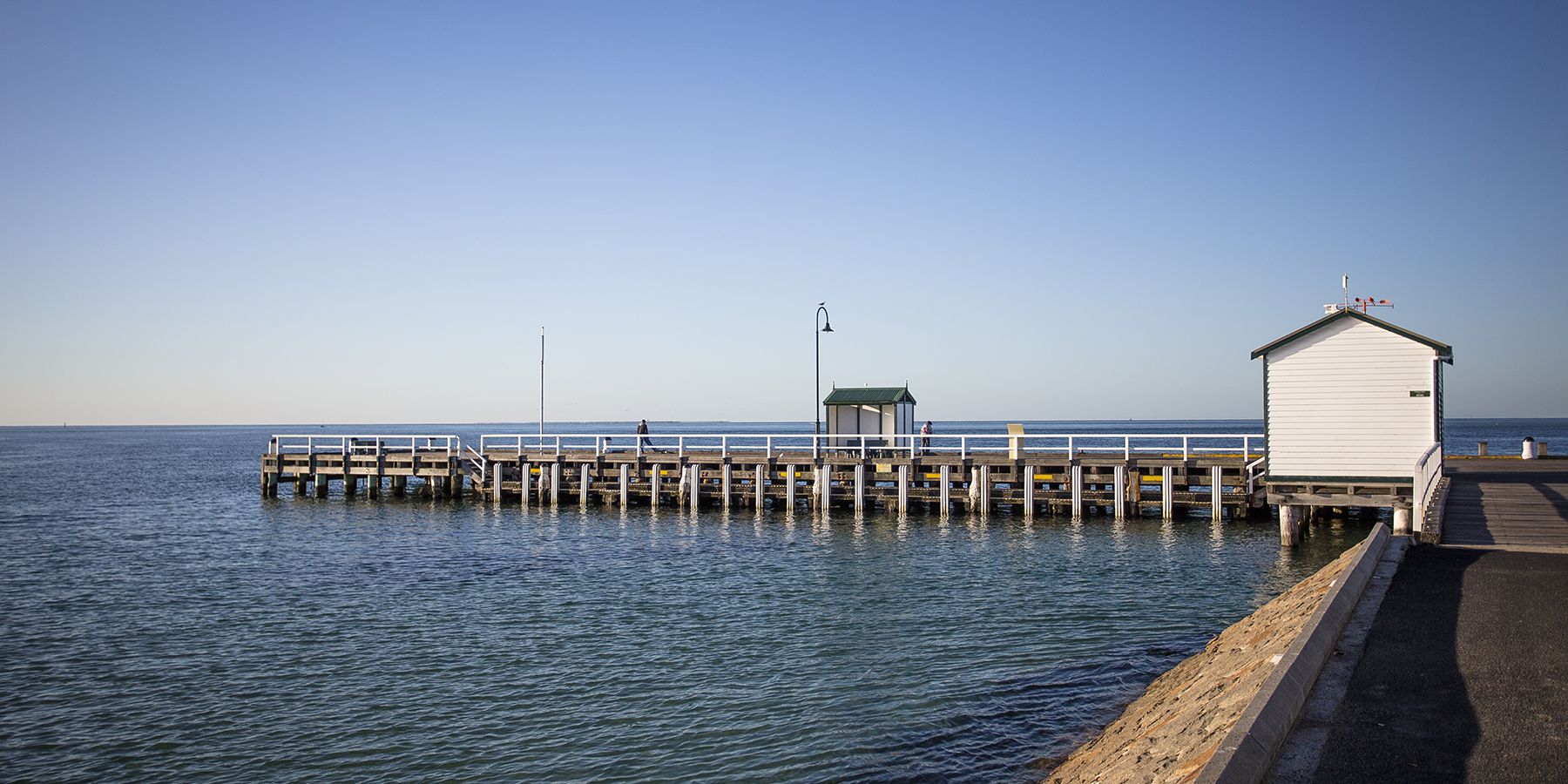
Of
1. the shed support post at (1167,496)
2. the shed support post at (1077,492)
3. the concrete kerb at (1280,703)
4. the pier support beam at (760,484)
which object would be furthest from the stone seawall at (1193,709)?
the pier support beam at (760,484)

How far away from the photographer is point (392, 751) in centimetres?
996

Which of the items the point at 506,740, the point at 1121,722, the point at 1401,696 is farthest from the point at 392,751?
the point at 1401,696

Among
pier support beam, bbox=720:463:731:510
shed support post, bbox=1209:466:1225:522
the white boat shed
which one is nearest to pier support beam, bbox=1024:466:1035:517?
shed support post, bbox=1209:466:1225:522

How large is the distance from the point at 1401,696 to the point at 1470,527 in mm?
9736

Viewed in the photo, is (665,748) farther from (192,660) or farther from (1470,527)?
(1470,527)

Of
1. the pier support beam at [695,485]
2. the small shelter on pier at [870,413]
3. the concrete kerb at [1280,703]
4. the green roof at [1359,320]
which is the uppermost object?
the green roof at [1359,320]

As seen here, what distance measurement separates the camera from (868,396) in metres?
35.5

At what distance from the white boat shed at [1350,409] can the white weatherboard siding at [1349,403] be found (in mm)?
18

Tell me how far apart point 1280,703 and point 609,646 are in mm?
10134

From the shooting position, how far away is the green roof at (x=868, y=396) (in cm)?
3503

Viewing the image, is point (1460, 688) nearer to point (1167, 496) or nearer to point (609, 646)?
point (609, 646)

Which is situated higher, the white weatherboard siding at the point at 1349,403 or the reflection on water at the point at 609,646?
the white weatherboard siding at the point at 1349,403

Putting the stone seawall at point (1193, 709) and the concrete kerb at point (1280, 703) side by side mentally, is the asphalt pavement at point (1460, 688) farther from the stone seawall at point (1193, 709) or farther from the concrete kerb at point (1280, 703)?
the stone seawall at point (1193, 709)

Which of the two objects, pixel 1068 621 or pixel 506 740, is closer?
pixel 506 740
